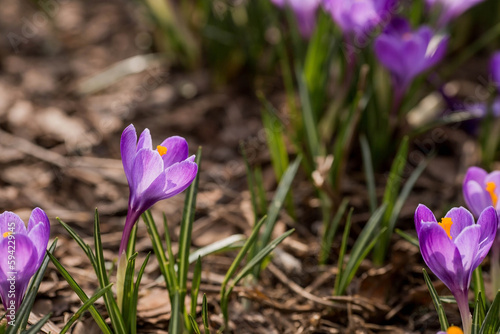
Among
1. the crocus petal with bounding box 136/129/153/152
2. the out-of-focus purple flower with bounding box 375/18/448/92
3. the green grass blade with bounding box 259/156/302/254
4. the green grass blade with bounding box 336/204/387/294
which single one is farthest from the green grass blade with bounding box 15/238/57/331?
the out-of-focus purple flower with bounding box 375/18/448/92

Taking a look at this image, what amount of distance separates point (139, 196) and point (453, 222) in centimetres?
64

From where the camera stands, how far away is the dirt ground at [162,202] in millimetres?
1433

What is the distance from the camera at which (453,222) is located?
106 centimetres

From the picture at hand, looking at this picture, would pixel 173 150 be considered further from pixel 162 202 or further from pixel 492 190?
pixel 162 202

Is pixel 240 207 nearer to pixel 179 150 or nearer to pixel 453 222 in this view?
pixel 179 150

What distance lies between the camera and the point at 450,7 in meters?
1.94

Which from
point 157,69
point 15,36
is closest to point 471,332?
point 157,69

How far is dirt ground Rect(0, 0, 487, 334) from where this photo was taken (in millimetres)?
1433

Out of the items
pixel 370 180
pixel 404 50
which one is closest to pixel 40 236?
pixel 370 180

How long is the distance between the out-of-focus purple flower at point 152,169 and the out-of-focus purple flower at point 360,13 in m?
0.88

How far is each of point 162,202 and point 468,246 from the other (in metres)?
1.19

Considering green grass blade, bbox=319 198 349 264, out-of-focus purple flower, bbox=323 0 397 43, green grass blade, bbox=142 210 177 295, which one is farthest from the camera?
out-of-focus purple flower, bbox=323 0 397 43

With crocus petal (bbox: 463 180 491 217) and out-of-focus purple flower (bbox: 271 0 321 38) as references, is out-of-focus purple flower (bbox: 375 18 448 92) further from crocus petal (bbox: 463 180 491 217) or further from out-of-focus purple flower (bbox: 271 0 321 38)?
crocus petal (bbox: 463 180 491 217)

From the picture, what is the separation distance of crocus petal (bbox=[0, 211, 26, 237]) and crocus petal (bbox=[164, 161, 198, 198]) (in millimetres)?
Answer: 306
